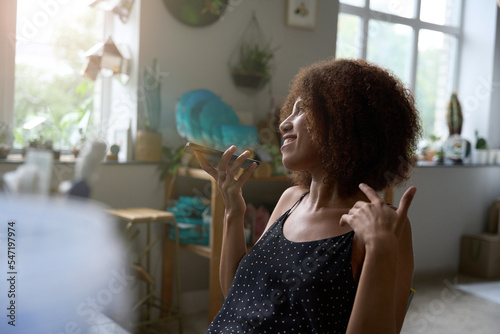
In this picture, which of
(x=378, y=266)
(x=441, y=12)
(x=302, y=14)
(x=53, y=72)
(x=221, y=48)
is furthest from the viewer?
(x=441, y=12)

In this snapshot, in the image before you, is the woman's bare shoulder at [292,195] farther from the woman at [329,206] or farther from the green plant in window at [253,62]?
the green plant in window at [253,62]

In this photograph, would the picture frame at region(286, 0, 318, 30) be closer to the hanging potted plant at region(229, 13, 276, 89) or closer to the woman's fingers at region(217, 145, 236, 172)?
the hanging potted plant at region(229, 13, 276, 89)

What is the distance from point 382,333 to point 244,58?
2.39 m

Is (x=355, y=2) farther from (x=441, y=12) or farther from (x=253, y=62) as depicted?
(x=253, y=62)

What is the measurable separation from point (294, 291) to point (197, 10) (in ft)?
7.16

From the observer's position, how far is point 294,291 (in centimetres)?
96

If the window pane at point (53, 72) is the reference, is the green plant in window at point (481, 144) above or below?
below

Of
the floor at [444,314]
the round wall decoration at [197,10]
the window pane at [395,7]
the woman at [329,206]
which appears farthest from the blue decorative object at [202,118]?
the window pane at [395,7]

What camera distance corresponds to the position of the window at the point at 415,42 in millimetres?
3906

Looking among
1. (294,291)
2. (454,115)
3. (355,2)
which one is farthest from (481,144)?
(294,291)

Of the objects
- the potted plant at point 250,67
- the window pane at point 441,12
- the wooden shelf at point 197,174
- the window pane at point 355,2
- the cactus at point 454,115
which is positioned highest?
the window pane at point 441,12

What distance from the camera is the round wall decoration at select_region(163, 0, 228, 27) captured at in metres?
2.74

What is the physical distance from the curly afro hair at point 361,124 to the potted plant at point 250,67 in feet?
6.24

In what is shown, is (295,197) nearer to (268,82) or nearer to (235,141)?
(235,141)
